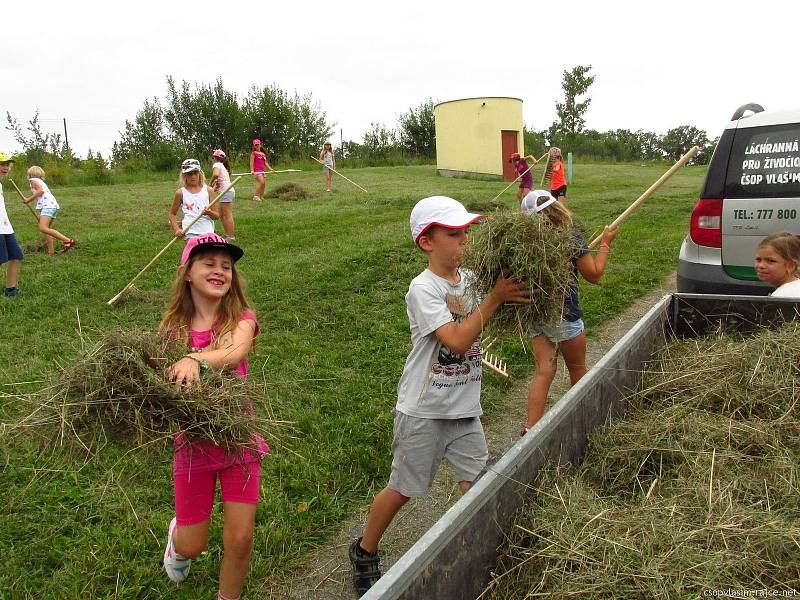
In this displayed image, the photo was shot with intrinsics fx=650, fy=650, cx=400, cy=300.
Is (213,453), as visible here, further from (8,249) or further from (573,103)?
(573,103)

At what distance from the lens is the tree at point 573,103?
168 feet

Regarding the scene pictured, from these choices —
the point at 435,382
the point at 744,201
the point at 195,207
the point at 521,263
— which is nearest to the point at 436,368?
the point at 435,382

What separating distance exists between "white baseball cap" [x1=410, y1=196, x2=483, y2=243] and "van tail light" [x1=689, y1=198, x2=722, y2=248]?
3.02m

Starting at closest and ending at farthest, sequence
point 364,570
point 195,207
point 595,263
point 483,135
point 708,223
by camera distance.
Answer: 1. point 364,570
2. point 595,263
3. point 708,223
4. point 195,207
5. point 483,135

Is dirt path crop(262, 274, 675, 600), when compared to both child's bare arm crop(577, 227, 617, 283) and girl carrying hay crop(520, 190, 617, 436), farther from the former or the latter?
child's bare arm crop(577, 227, 617, 283)

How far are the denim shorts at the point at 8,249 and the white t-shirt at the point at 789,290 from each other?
8.12 m

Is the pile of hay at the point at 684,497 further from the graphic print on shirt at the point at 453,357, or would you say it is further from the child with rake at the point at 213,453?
the child with rake at the point at 213,453

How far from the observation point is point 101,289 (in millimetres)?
8031

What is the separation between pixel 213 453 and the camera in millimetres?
2531

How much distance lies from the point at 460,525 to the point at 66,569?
2.26 m

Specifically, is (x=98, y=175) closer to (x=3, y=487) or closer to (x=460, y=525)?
(x=3, y=487)

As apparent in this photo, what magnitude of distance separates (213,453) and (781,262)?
3444mm

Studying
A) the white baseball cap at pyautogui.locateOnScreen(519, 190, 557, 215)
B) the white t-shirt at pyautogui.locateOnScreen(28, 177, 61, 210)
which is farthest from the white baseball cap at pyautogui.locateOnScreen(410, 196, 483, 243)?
the white t-shirt at pyautogui.locateOnScreen(28, 177, 61, 210)

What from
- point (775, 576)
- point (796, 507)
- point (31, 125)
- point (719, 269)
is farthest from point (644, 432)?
point (31, 125)
